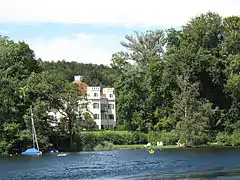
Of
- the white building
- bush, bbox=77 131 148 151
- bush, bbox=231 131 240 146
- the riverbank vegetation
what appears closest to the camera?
the riverbank vegetation

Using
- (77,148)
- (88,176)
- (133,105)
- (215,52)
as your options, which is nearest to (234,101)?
(215,52)

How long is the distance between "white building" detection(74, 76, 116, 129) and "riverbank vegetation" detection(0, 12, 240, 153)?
88.8ft

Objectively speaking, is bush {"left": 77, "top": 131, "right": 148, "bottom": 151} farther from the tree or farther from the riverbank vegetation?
the tree

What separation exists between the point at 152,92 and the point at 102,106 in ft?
130

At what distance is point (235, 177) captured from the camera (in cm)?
4503

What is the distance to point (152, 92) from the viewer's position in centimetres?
10362

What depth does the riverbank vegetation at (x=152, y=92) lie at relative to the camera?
286 ft

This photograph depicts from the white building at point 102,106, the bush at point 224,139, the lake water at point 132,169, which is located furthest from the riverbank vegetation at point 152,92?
the white building at point 102,106

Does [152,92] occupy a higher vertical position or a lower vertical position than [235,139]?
higher

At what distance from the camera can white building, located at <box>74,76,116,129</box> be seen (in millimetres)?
138750

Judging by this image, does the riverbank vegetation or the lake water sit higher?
the riverbank vegetation

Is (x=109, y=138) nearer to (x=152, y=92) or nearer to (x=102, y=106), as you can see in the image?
(x=152, y=92)

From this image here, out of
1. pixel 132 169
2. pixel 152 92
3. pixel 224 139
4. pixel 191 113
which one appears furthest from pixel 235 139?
pixel 132 169

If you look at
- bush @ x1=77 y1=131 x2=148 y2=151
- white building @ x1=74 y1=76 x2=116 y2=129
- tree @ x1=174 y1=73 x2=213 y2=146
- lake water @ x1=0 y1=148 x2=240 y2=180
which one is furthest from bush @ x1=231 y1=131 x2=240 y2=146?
white building @ x1=74 y1=76 x2=116 y2=129
